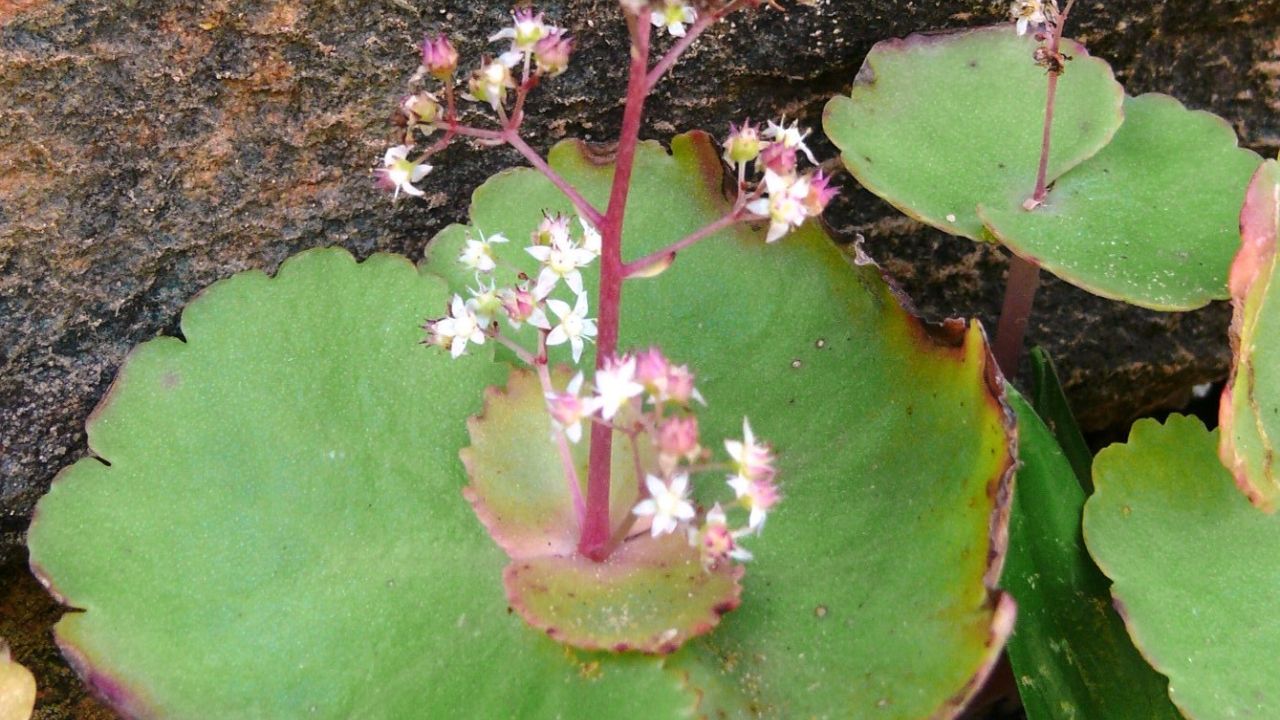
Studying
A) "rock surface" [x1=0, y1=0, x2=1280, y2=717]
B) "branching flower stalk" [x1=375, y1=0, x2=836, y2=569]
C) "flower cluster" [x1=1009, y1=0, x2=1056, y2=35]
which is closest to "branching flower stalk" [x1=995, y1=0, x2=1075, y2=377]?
"flower cluster" [x1=1009, y1=0, x2=1056, y2=35]

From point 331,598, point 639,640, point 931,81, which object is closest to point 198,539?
point 331,598

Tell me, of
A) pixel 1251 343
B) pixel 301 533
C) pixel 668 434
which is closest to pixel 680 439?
pixel 668 434

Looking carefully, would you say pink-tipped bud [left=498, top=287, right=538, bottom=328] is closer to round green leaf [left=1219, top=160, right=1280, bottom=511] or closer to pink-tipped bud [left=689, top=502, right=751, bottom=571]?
pink-tipped bud [left=689, top=502, right=751, bottom=571]

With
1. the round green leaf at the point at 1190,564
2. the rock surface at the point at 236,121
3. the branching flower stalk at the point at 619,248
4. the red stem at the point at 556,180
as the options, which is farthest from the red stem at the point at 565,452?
the round green leaf at the point at 1190,564

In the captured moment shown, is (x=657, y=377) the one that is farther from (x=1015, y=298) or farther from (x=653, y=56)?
(x=1015, y=298)

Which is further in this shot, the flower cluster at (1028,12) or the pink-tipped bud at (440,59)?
the flower cluster at (1028,12)

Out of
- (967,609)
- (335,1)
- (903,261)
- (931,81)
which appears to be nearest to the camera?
(967,609)

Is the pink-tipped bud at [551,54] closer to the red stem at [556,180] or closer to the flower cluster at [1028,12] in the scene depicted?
the red stem at [556,180]
